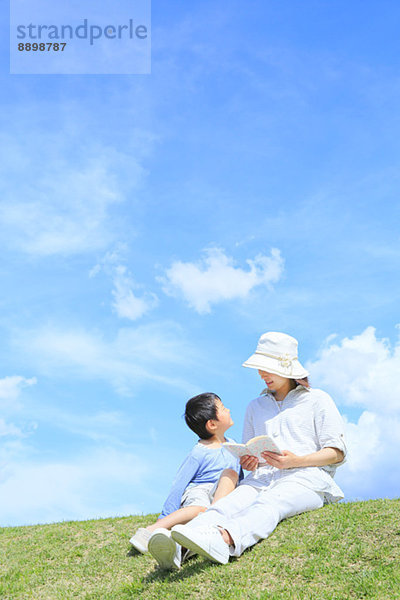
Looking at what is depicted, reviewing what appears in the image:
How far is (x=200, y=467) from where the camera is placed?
23.4 ft

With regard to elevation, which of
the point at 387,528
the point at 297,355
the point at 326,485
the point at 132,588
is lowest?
the point at 132,588

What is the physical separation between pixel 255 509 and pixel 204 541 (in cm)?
80

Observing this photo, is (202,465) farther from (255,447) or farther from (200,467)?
(255,447)

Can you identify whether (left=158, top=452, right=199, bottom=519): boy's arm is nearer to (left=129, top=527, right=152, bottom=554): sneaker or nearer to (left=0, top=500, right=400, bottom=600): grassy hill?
(left=129, top=527, right=152, bottom=554): sneaker

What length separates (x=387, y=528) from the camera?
6.08 m

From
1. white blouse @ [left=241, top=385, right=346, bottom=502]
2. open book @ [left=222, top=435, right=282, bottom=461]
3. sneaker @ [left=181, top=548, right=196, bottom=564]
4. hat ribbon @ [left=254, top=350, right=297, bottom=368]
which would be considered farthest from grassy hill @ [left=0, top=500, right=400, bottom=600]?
hat ribbon @ [left=254, top=350, right=297, bottom=368]

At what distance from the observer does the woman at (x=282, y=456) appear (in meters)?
5.90

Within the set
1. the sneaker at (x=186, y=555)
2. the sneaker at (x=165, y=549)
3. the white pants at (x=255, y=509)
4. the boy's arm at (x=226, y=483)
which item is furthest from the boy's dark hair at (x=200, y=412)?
the sneaker at (x=165, y=549)

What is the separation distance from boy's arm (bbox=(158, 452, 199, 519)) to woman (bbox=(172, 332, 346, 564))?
70 centimetres

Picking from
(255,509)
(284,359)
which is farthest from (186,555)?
(284,359)

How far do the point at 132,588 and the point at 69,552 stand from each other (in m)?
2.13

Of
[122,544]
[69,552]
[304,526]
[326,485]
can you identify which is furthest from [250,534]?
[69,552]

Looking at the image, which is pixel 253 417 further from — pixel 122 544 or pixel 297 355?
pixel 122 544

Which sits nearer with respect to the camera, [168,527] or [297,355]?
[168,527]
